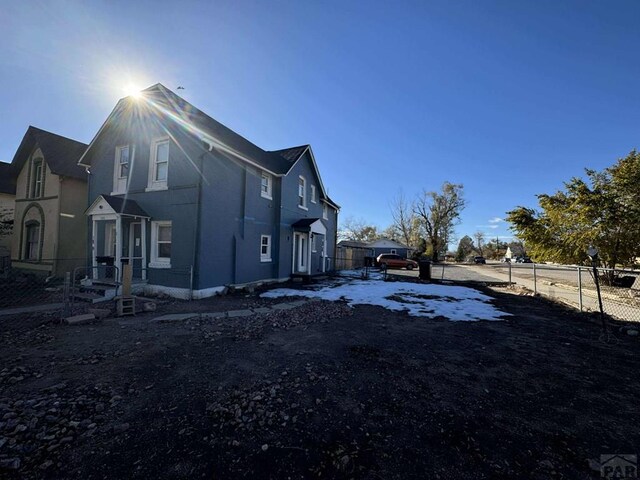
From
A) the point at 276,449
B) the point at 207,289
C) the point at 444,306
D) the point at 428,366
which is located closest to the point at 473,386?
the point at 428,366

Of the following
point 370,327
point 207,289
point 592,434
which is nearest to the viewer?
point 592,434

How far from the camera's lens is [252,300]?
31.7ft

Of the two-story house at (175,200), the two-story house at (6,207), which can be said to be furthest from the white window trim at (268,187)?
the two-story house at (6,207)

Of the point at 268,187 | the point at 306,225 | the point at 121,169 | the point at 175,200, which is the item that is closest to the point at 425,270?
the point at 306,225

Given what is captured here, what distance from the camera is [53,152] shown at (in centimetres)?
1459

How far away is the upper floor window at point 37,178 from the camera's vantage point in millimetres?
14477

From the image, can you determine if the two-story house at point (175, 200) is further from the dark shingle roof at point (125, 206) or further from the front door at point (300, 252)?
the front door at point (300, 252)

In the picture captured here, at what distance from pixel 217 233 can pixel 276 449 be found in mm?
9131

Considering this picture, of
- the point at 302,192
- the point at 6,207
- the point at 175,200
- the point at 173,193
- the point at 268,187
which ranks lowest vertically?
the point at 175,200

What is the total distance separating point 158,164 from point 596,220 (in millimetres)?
16741

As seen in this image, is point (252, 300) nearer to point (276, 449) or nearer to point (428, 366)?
point (428, 366)

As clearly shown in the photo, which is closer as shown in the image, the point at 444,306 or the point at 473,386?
the point at 473,386

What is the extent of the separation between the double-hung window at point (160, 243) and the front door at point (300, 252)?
264 inches

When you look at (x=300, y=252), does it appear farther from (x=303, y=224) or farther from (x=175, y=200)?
(x=175, y=200)
